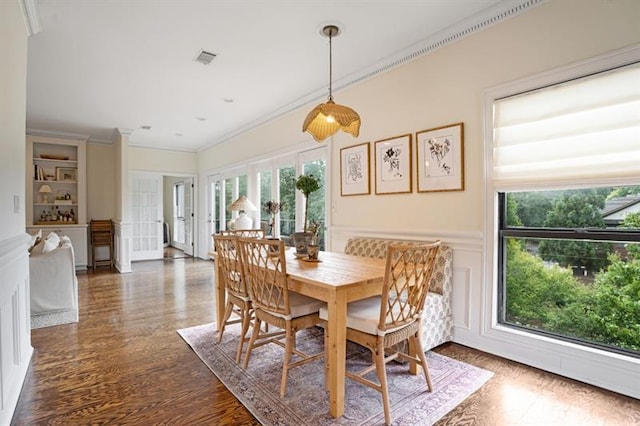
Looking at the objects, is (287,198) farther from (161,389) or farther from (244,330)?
(161,389)

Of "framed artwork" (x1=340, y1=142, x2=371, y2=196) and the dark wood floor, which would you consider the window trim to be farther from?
"framed artwork" (x1=340, y1=142, x2=371, y2=196)

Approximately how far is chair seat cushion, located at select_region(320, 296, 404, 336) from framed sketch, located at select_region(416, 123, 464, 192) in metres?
1.36

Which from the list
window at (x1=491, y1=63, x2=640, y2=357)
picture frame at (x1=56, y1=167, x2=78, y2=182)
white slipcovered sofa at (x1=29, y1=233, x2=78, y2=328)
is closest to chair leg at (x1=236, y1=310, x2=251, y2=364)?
window at (x1=491, y1=63, x2=640, y2=357)

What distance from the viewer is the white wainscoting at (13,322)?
1.75 m

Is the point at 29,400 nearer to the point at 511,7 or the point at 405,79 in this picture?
the point at 405,79

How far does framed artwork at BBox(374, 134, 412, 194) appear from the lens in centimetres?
330

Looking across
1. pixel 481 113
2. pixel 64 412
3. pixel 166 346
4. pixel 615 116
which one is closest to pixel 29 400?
pixel 64 412

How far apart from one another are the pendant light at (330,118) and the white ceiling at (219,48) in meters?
0.35

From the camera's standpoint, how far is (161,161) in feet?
25.6

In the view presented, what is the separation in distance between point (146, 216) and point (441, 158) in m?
7.13

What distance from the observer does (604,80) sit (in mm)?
2148

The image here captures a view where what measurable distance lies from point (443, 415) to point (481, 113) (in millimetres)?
2217

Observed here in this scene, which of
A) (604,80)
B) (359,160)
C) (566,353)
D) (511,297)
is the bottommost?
(566,353)

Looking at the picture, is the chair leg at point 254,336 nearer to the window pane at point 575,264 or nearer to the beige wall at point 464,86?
the beige wall at point 464,86
